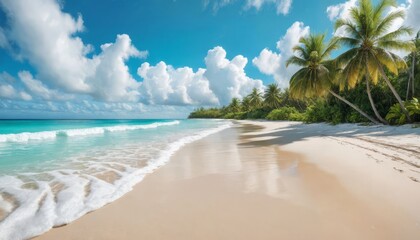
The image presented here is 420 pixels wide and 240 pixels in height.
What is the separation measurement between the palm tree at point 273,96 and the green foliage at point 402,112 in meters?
42.5

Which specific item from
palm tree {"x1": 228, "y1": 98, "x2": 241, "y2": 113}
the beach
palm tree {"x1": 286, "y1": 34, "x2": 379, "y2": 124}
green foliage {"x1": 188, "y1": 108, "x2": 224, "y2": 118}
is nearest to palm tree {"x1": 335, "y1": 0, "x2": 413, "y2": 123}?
palm tree {"x1": 286, "y1": 34, "x2": 379, "y2": 124}

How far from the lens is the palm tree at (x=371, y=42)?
13.9 metres

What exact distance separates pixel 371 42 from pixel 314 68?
5314mm

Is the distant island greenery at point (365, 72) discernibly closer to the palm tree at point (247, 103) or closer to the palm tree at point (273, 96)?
the palm tree at point (273, 96)

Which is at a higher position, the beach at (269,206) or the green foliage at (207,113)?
the green foliage at (207,113)

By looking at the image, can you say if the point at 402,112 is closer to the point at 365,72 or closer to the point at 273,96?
the point at 365,72

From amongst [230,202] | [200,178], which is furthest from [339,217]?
[200,178]

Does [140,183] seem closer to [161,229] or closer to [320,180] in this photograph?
[161,229]

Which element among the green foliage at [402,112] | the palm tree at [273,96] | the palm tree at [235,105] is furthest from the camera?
the palm tree at [235,105]

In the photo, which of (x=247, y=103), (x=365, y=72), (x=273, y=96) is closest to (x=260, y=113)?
(x=273, y=96)

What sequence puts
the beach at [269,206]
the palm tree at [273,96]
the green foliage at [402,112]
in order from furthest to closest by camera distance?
the palm tree at [273,96] → the green foliage at [402,112] → the beach at [269,206]

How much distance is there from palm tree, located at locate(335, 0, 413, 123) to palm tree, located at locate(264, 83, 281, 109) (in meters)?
41.6

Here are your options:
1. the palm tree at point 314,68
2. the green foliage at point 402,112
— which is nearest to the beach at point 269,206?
the green foliage at point 402,112

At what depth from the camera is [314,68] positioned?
1984 centimetres
